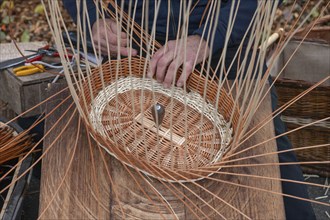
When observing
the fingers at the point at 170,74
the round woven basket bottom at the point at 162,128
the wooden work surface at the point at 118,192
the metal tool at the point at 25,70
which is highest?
the fingers at the point at 170,74

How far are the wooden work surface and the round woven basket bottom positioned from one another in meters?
0.04

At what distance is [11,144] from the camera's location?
1.16 m

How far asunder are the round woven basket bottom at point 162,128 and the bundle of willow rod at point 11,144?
10.1 inches

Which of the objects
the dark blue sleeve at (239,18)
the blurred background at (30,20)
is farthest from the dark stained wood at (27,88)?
the blurred background at (30,20)

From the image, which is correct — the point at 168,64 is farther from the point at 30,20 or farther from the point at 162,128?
the point at 30,20

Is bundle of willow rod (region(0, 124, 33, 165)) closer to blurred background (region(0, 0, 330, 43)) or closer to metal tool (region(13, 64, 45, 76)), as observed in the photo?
metal tool (region(13, 64, 45, 76))

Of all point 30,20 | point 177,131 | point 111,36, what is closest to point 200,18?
point 111,36

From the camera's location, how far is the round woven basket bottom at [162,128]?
0.95 metres

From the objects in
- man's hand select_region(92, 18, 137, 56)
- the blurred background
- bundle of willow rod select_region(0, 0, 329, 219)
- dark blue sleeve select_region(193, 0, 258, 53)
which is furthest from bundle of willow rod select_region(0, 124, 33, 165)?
the blurred background

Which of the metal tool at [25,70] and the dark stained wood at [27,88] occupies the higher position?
the metal tool at [25,70]

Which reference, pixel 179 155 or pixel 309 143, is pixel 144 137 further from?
pixel 309 143

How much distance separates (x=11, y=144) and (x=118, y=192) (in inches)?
15.2

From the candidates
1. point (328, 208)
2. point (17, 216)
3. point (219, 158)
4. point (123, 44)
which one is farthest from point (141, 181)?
point (328, 208)

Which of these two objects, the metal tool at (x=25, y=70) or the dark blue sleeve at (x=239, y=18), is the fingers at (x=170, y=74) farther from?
the metal tool at (x=25, y=70)
